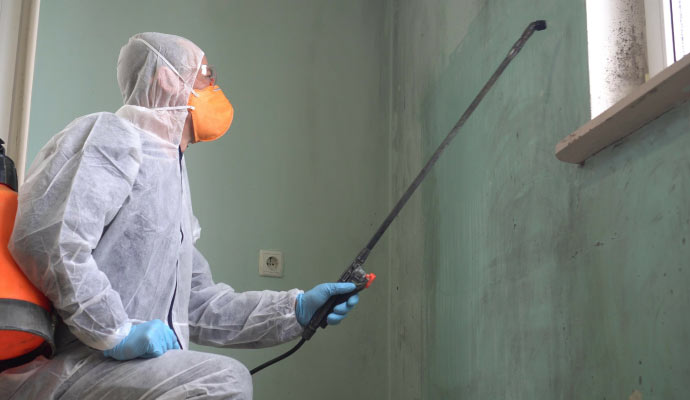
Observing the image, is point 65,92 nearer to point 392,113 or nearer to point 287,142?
point 287,142

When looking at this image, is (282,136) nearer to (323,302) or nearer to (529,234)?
(323,302)

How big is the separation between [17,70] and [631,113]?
206 centimetres

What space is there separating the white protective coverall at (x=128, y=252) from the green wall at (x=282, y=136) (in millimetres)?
701

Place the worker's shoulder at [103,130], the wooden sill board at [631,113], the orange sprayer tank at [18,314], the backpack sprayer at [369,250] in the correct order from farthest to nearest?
the backpack sprayer at [369,250] < the worker's shoulder at [103,130] < the orange sprayer tank at [18,314] < the wooden sill board at [631,113]

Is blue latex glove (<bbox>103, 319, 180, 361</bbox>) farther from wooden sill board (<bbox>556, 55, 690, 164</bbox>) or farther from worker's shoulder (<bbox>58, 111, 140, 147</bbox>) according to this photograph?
wooden sill board (<bbox>556, 55, 690, 164</bbox>)

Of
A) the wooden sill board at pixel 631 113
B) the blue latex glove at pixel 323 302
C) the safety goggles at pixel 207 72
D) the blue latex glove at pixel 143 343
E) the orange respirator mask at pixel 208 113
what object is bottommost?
the blue latex glove at pixel 143 343

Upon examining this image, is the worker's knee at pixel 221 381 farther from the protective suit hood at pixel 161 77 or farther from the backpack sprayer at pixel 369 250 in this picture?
the protective suit hood at pixel 161 77

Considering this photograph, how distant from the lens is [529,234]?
5.28ft

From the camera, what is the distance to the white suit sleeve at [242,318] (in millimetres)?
1789

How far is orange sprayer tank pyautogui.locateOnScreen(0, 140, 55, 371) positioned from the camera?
4.16ft

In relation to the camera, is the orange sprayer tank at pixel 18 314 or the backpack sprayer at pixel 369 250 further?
the backpack sprayer at pixel 369 250

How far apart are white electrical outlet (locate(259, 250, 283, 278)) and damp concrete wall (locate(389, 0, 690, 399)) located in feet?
1.31

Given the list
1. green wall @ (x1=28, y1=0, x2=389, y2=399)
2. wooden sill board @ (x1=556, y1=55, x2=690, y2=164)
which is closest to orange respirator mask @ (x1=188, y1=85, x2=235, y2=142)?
green wall @ (x1=28, y1=0, x2=389, y2=399)

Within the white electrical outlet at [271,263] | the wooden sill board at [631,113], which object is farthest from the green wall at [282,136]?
the wooden sill board at [631,113]
